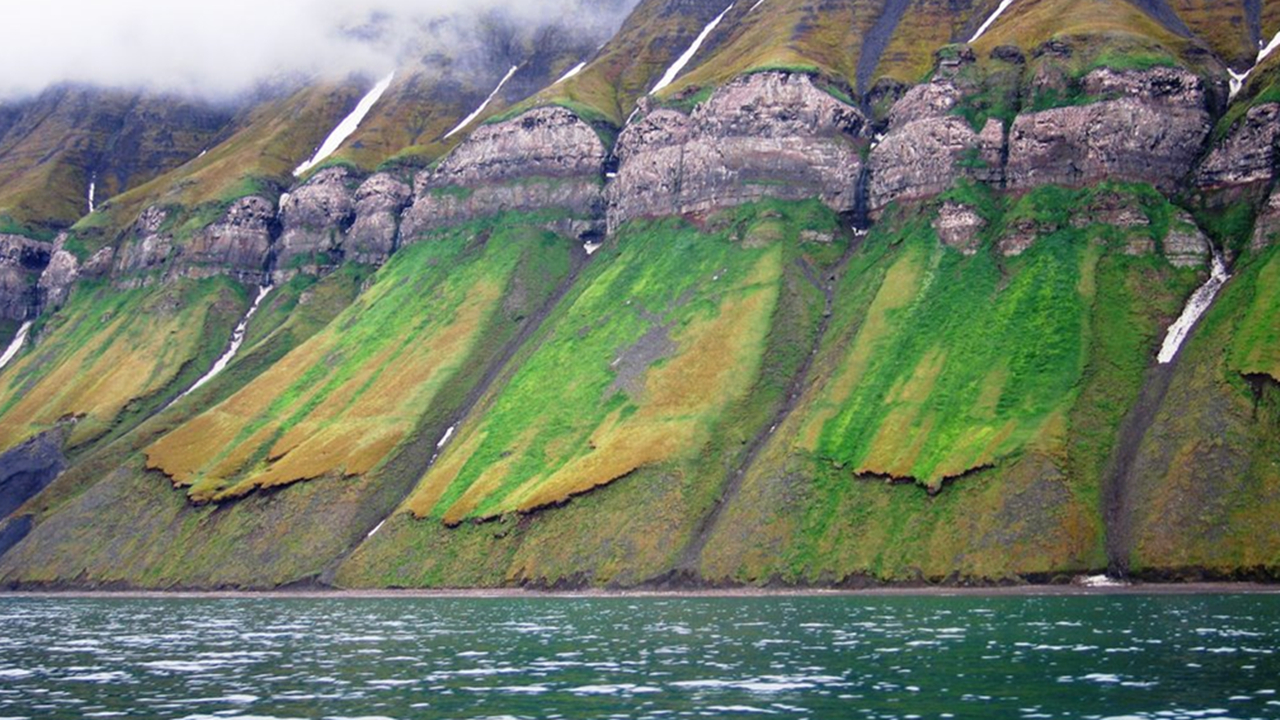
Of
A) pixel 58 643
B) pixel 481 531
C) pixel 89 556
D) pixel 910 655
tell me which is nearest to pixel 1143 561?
pixel 910 655

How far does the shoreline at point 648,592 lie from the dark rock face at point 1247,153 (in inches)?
3131

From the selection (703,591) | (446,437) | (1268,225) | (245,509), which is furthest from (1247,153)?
(245,509)

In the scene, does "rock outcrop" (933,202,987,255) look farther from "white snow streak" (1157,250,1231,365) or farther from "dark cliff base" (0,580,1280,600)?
"dark cliff base" (0,580,1280,600)

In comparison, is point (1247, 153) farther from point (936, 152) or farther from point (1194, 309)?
point (936, 152)

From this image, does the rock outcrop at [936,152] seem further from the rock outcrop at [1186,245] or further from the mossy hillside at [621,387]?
the rock outcrop at [1186,245]

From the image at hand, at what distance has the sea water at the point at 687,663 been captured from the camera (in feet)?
136

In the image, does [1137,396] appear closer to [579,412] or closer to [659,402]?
[659,402]

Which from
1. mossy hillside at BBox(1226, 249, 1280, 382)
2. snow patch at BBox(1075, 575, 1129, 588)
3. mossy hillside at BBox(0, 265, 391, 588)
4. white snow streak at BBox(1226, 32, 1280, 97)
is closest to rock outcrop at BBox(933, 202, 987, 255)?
mossy hillside at BBox(1226, 249, 1280, 382)

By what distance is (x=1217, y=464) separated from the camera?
11369cm

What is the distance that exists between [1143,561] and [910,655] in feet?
212

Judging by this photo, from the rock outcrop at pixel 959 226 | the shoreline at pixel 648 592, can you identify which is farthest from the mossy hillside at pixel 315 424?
the rock outcrop at pixel 959 226

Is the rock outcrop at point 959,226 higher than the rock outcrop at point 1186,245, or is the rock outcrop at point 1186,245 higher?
the rock outcrop at point 959,226

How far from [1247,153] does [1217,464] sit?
6770 centimetres

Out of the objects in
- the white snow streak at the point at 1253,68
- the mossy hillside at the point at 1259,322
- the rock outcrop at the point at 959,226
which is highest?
the white snow streak at the point at 1253,68
